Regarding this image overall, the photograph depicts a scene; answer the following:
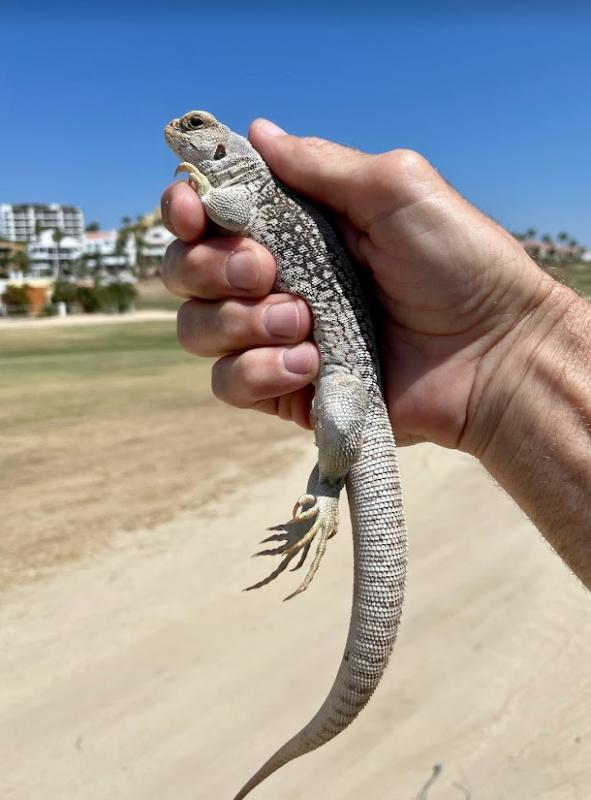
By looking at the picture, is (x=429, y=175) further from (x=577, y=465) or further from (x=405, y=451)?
(x=405, y=451)


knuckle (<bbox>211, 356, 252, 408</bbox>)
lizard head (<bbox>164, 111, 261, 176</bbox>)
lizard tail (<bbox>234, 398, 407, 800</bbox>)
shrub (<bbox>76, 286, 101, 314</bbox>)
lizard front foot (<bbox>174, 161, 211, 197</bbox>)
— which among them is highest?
lizard head (<bbox>164, 111, 261, 176</bbox>)

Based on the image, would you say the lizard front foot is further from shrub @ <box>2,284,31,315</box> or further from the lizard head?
shrub @ <box>2,284,31,315</box>

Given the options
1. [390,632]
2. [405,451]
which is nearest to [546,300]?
[390,632]

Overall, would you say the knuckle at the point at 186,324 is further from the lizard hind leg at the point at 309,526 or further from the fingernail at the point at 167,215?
the lizard hind leg at the point at 309,526

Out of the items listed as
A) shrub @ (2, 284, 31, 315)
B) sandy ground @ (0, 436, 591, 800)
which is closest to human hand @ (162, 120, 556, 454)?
sandy ground @ (0, 436, 591, 800)

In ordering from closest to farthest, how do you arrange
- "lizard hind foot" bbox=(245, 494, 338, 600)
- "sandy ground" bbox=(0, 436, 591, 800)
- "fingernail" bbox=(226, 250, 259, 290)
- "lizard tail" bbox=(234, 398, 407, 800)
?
"lizard tail" bbox=(234, 398, 407, 800) < "lizard hind foot" bbox=(245, 494, 338, 600) < "fingernail" bbox=(226, 250, 259, 290) < "sandy ground" bbox=(0, 436, 591, 800)

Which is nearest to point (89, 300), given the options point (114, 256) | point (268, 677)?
point (268, 677)

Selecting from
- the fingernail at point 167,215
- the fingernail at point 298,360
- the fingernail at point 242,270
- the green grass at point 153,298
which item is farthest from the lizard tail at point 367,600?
the green grass at point 153,298
